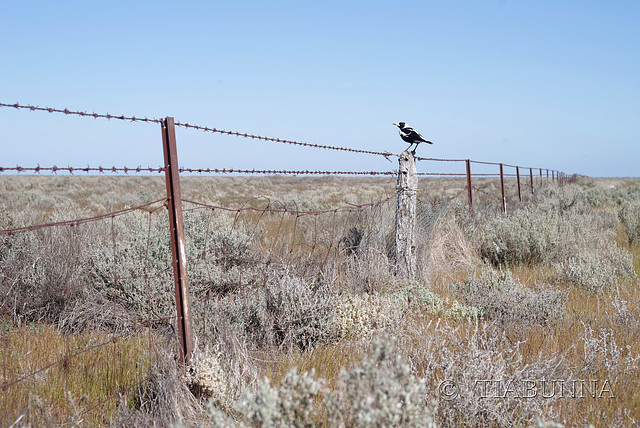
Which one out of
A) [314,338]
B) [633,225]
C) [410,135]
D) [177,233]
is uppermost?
[410,135]

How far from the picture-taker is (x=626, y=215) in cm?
1097

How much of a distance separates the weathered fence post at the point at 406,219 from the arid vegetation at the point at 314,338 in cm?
20

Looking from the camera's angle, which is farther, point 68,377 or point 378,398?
point 68,377

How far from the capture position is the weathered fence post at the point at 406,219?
615 centimetres

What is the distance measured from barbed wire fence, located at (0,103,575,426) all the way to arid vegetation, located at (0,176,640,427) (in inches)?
1.0

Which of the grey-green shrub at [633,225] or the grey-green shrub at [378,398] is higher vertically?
the grey-green shrub at [378,398]

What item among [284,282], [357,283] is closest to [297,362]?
[284,282]

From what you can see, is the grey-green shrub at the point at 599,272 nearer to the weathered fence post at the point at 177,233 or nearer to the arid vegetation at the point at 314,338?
the arid vegetation at the point at 314,338

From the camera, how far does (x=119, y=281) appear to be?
493cm

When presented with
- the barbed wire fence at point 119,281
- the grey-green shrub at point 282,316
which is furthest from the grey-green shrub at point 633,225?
the grey-green shrub at point 282,316

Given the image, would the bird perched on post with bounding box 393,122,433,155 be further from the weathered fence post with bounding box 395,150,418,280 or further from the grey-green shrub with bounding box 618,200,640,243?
the grey-green shrub with bounding box 618,200,640,243

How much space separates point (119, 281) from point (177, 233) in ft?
7.48

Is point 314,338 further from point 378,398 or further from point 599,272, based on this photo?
point 599,272

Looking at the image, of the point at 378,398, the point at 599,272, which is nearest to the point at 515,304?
the point at 599,272
